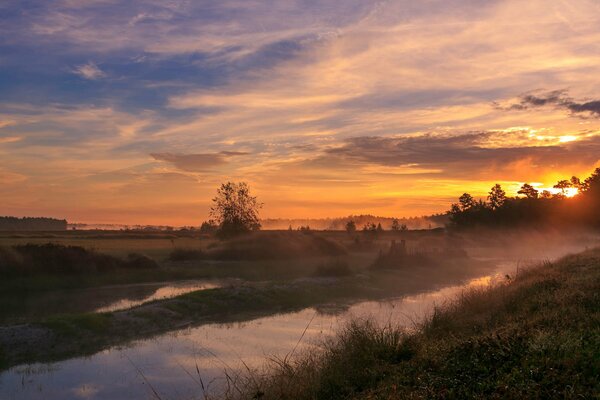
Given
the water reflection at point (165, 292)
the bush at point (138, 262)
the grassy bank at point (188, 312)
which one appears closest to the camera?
the grassy bank at point (188, 312)

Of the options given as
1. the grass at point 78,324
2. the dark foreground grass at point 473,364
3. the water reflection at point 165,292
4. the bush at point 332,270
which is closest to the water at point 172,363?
the grass at point 78,324

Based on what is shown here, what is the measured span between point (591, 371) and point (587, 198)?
10372cm

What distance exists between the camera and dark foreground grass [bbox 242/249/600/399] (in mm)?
8547

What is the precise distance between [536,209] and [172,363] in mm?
107514

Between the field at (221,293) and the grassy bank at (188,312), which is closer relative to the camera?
the field at (221,293)

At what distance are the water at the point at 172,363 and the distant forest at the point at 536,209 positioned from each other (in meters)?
88.2

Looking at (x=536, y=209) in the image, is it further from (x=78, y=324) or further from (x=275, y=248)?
(x=78, y=324)

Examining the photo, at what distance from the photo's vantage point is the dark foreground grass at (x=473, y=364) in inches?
336

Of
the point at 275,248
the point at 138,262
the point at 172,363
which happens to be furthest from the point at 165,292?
the point at 275,248

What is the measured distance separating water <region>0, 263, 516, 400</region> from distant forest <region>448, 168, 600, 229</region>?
88.2 meters

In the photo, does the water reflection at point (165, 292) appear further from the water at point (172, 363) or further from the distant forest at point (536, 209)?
the distant forest at point (536, 209)

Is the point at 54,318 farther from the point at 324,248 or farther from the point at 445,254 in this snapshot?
the point at 445,254

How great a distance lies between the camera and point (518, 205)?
112312 millimetres

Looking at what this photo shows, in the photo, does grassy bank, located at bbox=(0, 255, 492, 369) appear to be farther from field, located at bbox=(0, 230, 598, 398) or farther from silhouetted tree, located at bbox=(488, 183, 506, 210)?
silhouetted tree, located at bbox=(488, 183, 506, 210)
